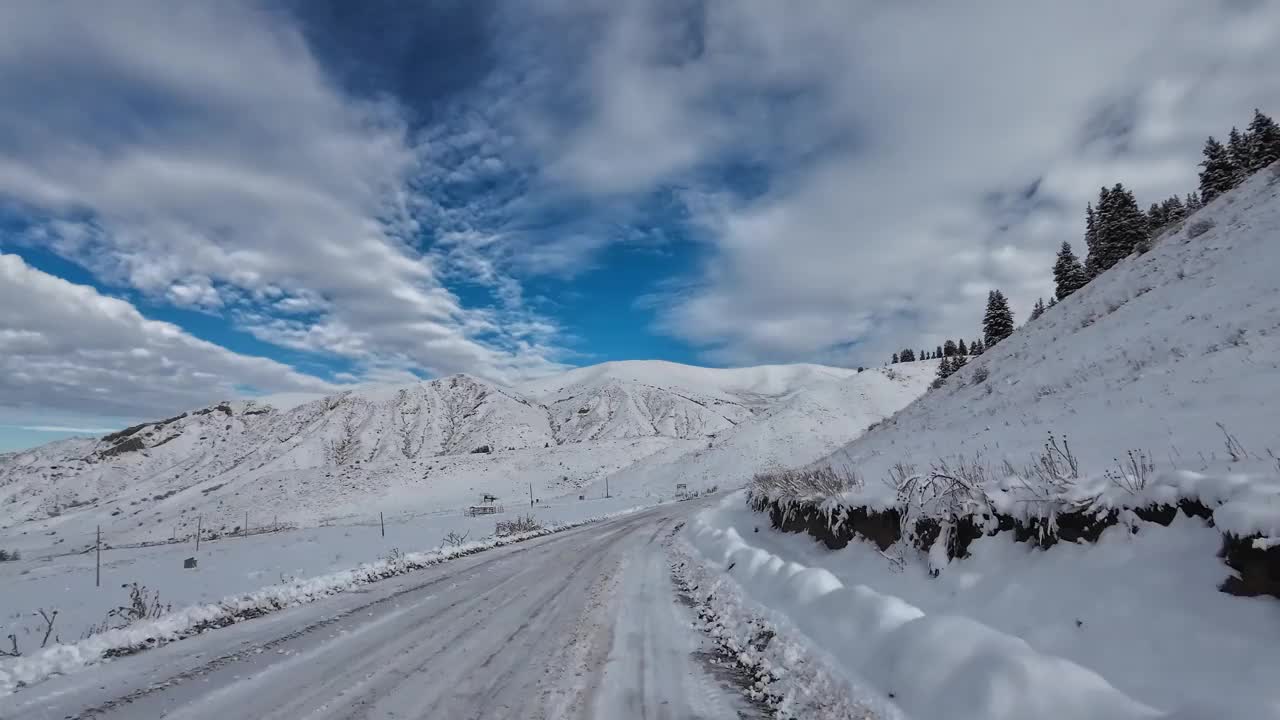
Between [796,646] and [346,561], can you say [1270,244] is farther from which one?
[346,561]

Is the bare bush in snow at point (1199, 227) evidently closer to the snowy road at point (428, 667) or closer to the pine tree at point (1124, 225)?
the pine tree at point (1124, 225)

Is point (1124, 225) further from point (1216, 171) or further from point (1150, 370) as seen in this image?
point (1150, 370)

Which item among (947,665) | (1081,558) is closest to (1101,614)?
(1081,558)

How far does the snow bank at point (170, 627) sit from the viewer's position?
625 cm

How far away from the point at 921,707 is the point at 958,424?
22793mm

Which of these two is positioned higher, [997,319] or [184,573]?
[997,319]

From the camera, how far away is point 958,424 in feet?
78.3

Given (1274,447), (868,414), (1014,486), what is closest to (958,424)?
(1274,447)

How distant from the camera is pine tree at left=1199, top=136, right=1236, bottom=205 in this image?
1673 inches

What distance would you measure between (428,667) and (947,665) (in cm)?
511

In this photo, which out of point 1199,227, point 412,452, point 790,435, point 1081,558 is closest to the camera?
point 1081,558

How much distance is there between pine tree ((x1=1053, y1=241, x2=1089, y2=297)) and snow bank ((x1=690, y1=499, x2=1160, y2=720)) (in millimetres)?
58973

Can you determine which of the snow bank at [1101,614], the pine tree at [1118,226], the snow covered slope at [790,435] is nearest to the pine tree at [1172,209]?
the pine tree at [1118,226]

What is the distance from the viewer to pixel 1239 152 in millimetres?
43250
